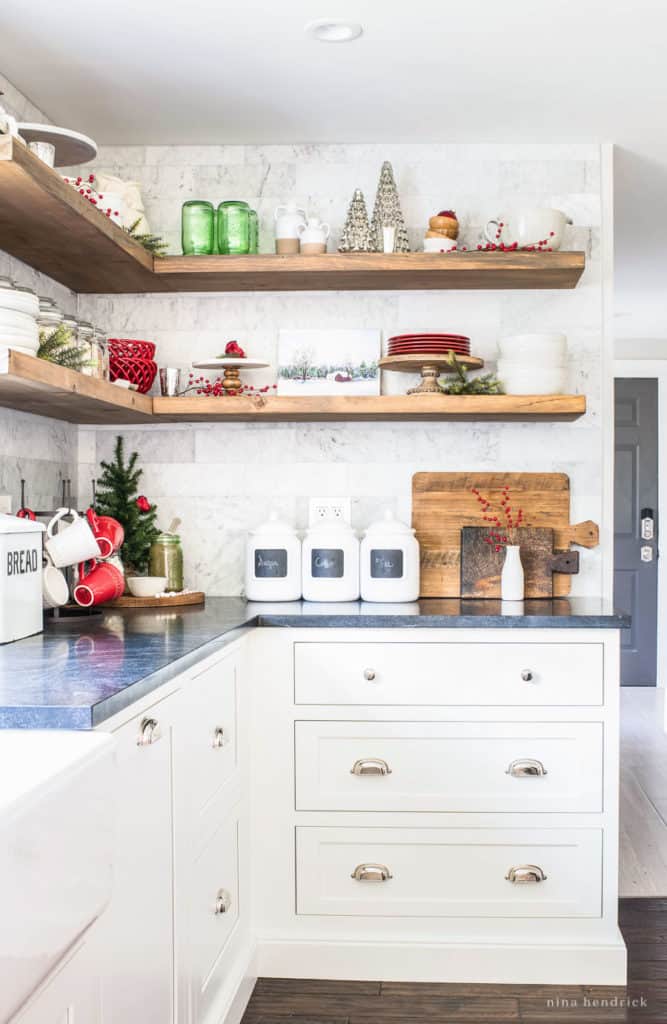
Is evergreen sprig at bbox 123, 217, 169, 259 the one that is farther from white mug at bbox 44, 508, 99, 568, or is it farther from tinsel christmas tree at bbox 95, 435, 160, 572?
white mug at bbox 44, 508, 99, 568

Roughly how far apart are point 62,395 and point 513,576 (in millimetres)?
1450

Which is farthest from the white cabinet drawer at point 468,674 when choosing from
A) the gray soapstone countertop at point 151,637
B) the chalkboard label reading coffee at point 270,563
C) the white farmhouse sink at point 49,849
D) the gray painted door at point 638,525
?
the gray painted door at point 638,525

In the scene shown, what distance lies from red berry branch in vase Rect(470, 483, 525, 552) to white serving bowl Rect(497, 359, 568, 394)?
0.35 m

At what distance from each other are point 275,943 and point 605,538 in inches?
62.9

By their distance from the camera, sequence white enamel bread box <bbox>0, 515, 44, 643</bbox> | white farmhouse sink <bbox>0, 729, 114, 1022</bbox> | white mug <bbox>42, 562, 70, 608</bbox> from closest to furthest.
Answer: white farmhouse sink <bbox>0, 729, 114, 1022</bbox> → white enamel bread box <bbox>0, 515, 44, 643</bbox> → white mug <bbox>42, 562, 70, 608</bbox>

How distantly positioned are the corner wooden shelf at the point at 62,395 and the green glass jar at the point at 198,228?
49 cm

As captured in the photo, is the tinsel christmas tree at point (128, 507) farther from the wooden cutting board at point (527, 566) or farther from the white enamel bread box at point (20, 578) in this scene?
the wooden cutting board at point (527, 566)

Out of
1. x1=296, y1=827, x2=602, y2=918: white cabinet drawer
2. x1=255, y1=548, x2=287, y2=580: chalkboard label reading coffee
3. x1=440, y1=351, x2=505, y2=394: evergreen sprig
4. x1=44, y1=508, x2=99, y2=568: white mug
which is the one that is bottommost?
x1=296, y1=827, x2=602, y2=918: white cabinet drawer

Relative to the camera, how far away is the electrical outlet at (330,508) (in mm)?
3221

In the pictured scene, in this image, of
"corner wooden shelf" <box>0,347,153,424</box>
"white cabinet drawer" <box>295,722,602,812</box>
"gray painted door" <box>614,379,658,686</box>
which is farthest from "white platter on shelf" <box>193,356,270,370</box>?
"gray painted door" <box>614,379,658,686</box>

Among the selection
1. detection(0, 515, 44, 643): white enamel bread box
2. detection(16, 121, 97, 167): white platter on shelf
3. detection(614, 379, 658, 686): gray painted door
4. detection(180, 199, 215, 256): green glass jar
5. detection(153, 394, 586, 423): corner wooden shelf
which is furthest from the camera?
detection(614, 379, 658, 686): gray painted door

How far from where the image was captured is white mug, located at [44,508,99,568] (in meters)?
2.57

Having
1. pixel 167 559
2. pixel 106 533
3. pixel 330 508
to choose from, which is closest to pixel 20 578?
pixel 106 533

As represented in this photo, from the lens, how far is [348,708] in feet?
8.60
